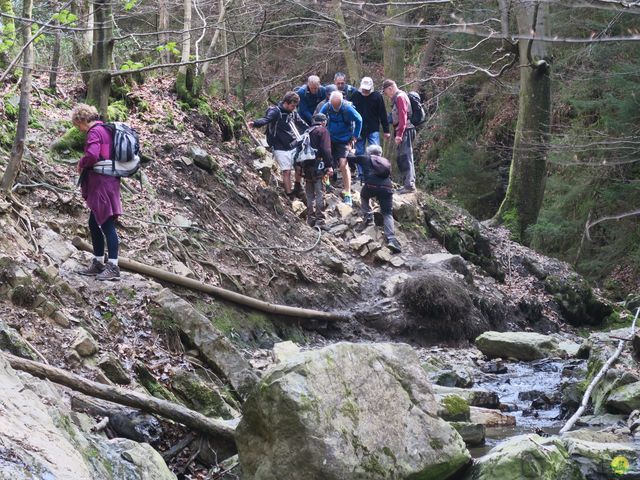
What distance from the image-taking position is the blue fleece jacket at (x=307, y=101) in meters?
14.9

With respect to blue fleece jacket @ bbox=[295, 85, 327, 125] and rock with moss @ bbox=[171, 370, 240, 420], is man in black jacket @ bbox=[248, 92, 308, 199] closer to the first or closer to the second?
blue fleece jacket @ bbox=[295, 85, 327, 125]

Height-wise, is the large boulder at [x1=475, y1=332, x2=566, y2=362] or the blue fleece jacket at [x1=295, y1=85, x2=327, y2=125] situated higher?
the blue fleece jacket at [x1=295, y1=85, x2=327, y2=125]

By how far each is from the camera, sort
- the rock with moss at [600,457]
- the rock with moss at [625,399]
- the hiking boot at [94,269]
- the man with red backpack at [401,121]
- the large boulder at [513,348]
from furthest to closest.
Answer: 1. the man with red backpack at [401,121]
2. the large boulder at [513,348]
3. the hiking boot at [94,269]
4. the rock with moss at [625,399]
5. the rock with moss at [600,457]

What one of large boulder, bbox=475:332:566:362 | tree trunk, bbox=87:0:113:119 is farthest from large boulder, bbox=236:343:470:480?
tree trunk, bbox=87:0:113:119

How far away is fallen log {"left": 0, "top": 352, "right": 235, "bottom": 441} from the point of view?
5688 mm

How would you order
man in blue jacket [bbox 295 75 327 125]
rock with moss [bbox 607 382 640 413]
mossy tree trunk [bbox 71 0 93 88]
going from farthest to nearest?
man in blue jacket [bbox 295 75 327 125] < mossy tree trunk [bbox 71 0 93 88] < rock with moss [bbox 607 382 640 413]

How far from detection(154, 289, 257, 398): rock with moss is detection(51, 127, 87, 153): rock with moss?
4.27 meters

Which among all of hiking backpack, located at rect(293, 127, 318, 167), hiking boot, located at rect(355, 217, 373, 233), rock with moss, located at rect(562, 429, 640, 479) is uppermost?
hiking backpack, located at rect(293, 127, 318, 167)

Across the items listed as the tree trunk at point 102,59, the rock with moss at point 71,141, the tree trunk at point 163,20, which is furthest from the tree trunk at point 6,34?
the tree trunk at point 163,20

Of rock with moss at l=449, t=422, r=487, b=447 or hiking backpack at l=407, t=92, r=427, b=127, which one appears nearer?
rock with moss at l=449, t=422, r=487, b=447

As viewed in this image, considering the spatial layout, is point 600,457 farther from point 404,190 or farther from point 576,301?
point 576,301

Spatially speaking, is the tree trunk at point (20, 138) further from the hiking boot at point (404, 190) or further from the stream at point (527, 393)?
the hiking boot at point (404, 190)

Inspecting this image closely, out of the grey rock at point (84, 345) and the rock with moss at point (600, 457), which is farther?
the grey rock at point (84, 345)

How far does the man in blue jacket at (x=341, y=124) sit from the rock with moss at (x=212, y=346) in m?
6.37
